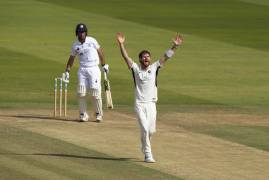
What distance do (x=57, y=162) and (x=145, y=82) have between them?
2421 mm

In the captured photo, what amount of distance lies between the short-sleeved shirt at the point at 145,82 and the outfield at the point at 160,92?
1299mm

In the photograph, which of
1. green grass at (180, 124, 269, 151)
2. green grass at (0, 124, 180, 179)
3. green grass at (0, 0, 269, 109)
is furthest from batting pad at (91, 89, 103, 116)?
green grass at (0, 0, 269, 109)

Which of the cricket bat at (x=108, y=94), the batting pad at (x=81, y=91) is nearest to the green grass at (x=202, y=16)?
the cricket bat at (x=108, y=94)

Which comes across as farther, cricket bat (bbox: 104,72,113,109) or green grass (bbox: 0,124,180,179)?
cricket bat (bbox: 104,72,113,109)

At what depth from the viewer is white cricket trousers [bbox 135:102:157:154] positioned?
22.5 metres

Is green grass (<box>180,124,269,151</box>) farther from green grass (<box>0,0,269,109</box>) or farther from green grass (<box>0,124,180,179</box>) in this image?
green grass (<box>0,0,269,109</box>)

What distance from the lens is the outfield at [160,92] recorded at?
885 inches

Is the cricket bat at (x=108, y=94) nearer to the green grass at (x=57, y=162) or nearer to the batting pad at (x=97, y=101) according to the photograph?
the batting pad at (x=97, y=101)

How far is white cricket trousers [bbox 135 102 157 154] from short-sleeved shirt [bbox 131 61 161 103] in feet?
0.41

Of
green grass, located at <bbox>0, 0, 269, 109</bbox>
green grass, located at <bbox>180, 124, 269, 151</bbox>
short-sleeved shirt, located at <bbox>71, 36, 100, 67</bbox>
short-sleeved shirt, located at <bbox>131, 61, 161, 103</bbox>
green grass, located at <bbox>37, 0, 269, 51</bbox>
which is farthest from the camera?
green grass, located at <bbox>37, 0, 269, 51</bbox>

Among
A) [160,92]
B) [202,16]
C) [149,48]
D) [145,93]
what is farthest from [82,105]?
[202,16]

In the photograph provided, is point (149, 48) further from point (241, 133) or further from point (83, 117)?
point (241, 133)

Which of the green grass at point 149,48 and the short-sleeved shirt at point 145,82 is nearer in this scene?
the short-sleeved shirt at point 145,82

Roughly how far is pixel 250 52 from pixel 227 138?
719 inches
